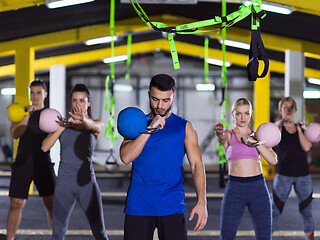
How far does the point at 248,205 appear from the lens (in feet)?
8.18

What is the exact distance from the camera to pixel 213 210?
5227 millimetres

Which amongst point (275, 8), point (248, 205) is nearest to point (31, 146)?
point (248, 205)

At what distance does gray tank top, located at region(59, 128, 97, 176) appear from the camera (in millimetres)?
2621

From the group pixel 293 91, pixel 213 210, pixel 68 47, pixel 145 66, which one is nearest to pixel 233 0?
pixel 293 91

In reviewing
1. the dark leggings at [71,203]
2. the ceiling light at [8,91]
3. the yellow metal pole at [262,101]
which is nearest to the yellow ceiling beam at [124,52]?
the yellow metal pole at [262,101]

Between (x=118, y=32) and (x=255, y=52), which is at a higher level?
(x=118, y=32)

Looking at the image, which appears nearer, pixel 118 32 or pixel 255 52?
pixel 255 52

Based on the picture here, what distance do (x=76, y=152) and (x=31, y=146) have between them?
2.16 feet

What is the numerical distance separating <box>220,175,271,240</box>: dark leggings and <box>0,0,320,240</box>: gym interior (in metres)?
0.73

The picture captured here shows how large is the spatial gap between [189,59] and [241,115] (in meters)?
10.1

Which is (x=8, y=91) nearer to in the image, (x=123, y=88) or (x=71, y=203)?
(x=123, y=88)

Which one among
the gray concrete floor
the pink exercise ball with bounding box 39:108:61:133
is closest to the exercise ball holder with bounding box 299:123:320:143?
the gray concrete floor

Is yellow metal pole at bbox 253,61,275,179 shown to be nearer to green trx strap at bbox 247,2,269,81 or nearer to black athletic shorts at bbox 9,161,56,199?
black athletic shorts at bbox 9,161,56,199

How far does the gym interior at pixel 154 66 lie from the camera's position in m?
4.33
